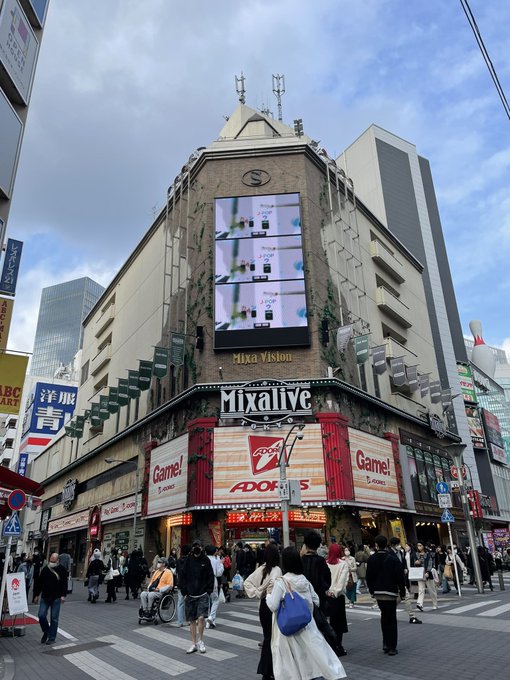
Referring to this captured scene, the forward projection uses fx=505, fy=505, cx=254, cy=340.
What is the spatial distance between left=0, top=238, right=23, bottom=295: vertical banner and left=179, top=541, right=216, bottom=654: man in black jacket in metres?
10.6

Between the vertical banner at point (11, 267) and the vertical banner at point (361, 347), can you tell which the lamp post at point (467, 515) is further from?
the vertical banner at point (11, 267)

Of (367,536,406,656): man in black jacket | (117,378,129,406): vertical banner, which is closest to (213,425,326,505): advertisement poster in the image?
(117,378,129,406): vertical banner

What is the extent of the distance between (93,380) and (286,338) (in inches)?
1076

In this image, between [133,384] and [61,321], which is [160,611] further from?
[61,321]

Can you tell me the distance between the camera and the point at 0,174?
1472 centimetres

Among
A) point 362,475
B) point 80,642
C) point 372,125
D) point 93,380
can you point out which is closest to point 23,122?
point 80,642

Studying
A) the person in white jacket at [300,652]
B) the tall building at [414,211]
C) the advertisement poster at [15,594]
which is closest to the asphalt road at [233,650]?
the advertisement poster at [15,594]

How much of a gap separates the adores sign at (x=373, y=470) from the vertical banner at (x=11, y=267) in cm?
1758

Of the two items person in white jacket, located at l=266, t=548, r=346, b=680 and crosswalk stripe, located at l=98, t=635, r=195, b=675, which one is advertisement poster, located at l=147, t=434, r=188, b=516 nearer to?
crosswalk stripe, located at l=98, t=635, r=195, b=675

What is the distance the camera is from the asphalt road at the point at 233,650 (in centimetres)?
765

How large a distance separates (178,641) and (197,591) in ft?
6.29

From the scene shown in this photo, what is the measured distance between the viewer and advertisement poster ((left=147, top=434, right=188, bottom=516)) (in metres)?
25.3

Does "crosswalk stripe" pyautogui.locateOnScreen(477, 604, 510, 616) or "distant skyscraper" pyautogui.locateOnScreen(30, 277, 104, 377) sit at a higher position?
"distant skyscraper" pyautogui.locateOnScreen(30, 277, 104, 377)

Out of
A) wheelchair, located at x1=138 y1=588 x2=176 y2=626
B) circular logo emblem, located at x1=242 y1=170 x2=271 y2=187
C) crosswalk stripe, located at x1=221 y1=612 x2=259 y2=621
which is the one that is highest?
circular logo emblem, located at x1=242 y1=170 x2=271 y2=187
